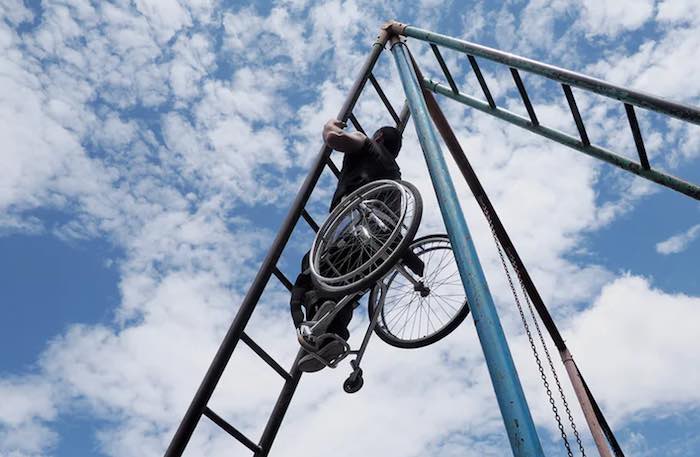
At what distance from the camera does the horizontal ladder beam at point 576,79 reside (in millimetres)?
2764

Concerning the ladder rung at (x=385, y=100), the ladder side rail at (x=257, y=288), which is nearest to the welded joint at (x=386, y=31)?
the ladder side rail at (x=257, y=288)

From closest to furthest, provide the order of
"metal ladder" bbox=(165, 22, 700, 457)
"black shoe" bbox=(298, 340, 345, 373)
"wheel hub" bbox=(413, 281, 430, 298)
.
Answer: "metal ladder" bbox=(165, 22, 700, 457), "black shoe" bbox=(298, 340, 345, 373), "wheel hub" bbox=(413, 281, 430, 298)

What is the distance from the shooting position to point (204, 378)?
13.9 feet

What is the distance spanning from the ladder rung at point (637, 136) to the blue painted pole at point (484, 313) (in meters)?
1.14

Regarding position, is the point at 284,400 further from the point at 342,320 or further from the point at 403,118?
the point at 403,118

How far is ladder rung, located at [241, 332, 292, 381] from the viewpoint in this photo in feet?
14.7

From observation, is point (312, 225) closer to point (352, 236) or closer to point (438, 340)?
point (352, 236)

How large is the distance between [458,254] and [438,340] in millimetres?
1761

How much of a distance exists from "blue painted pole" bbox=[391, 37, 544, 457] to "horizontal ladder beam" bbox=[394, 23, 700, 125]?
78 cm

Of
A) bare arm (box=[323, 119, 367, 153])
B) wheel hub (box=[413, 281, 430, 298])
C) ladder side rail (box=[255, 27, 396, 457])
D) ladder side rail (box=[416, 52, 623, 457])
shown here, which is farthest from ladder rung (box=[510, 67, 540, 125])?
ladder side rail (box=[255, 27, 396, 457])

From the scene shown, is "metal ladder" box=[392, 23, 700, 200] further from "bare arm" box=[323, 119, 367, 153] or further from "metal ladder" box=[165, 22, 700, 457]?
"bare arm" box=[323, 119, 367, 153]

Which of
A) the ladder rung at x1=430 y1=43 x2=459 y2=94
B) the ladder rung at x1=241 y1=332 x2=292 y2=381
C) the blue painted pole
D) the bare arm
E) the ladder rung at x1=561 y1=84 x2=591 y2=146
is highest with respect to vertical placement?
the ladder rung at x1=430 y1=43 x2=459 y2=94

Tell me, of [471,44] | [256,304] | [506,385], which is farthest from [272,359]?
[471,44]

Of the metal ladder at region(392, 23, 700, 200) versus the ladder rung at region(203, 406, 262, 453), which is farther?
the ladder rung at region(203, 406, 262, 453)
